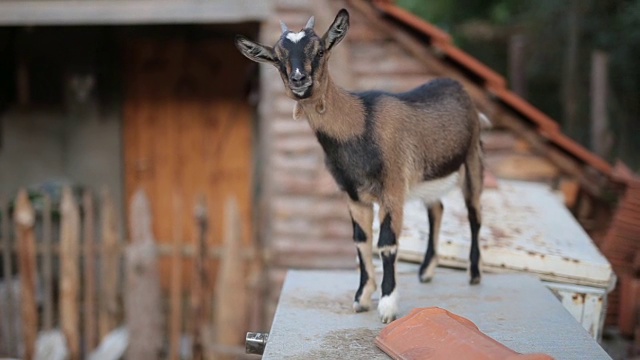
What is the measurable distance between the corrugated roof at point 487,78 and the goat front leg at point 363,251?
113 inches

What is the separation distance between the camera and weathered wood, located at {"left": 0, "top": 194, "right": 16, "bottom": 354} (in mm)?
6033

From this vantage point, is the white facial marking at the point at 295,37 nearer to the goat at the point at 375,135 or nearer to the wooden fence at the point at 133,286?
the goat at the point at 375,135

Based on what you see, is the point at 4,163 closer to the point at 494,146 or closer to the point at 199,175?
the point at 199,175

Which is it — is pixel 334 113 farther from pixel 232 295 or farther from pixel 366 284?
pixel 232 295

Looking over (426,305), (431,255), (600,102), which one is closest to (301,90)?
(426,305)

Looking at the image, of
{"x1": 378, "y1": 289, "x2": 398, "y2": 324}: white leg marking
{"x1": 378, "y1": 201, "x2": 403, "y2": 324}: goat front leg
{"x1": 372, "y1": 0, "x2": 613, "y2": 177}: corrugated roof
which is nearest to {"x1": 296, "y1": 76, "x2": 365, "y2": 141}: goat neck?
{"x1": 378, "y1": 201, "x2": 403, "y2": 324}: goat front leg

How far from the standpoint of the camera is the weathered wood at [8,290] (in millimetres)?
6033

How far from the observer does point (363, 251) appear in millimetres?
2941

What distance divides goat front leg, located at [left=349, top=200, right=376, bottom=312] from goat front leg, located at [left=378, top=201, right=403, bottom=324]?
0.38 ft

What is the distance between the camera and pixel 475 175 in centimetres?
327

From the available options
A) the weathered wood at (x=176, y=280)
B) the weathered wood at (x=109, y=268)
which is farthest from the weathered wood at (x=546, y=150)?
the weathered wood at (x=109, y=268)

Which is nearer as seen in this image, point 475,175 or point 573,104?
point 475,175

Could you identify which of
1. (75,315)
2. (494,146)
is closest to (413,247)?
(494,146)

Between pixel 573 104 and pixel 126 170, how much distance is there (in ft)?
15.4
